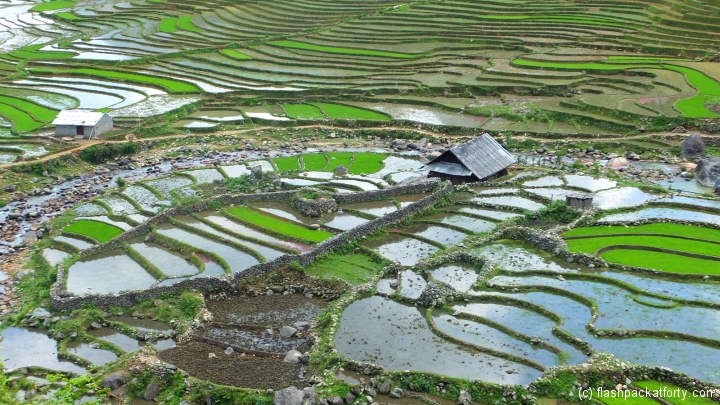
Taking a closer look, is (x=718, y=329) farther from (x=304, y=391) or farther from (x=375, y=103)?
(x=375, y=103)

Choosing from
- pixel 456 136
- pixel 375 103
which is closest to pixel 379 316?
pixel 456 136

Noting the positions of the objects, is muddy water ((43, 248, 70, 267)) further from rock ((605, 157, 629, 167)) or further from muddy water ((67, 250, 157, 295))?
rock ((605, 157, 629, 167))

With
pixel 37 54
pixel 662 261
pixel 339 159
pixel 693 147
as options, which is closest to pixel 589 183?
pixel 693 147

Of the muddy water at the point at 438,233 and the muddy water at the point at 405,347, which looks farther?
the muddy water at the point at 438,233

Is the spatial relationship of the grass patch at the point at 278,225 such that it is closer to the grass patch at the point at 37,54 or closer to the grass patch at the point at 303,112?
the grass patch at the point at 303,112

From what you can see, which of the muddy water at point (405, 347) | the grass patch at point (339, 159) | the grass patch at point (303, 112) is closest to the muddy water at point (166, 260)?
the muddy water at point (405, 347)

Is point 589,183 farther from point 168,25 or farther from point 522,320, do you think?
point 168,25
